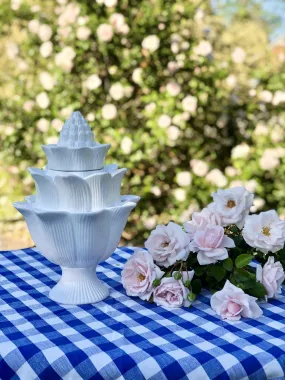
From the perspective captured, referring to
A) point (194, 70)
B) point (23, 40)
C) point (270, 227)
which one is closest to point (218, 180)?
point (194, 70)

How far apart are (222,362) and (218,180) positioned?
9.74 feet

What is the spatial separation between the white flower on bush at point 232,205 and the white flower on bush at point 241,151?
8.26ft

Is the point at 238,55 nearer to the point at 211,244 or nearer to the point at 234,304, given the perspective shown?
the point at 211,244

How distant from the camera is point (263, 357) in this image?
1.33m

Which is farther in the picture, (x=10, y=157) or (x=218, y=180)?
(x=10, y=157)

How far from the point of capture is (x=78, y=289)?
1.61m

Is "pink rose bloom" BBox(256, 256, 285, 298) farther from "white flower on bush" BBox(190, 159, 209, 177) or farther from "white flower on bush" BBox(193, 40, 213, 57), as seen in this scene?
"white flower on bush" BBox(193, 40, 213, 57)

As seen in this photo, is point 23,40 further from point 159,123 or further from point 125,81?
point 159,123

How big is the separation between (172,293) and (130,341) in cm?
26

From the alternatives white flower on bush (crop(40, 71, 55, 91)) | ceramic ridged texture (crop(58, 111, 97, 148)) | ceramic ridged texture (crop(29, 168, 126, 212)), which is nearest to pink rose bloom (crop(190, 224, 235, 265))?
ceramic ridged texture (crop(29, 168, 126, 212))

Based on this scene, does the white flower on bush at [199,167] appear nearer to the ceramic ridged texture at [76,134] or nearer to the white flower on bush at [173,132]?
the white flower on bush at [173,132]

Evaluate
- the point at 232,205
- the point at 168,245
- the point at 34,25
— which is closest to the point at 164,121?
the point at 34,25

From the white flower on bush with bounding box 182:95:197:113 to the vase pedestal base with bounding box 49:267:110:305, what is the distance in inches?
106

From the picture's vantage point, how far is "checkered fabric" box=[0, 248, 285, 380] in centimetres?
128
